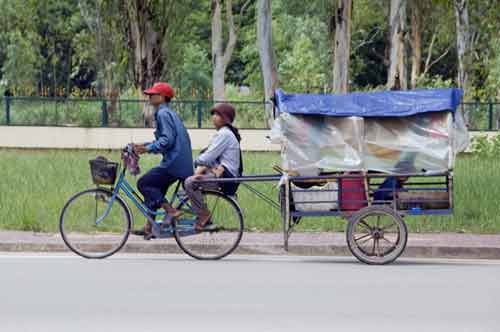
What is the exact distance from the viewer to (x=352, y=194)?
12.3 metres

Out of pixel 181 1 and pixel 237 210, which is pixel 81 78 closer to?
pixel 181 1

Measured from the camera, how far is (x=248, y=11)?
6819 centimetres

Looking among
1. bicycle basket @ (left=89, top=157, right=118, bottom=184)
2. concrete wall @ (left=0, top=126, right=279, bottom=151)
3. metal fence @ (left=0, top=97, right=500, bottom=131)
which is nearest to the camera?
bicycle basket @ (left=89, top=157, right=118, bottom=184)

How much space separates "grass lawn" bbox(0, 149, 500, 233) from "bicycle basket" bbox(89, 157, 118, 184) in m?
1.95

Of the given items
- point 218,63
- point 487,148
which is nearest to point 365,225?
point 487,148

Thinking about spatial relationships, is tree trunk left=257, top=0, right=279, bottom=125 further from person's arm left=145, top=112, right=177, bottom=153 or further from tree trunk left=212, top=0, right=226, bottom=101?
person's arm left=145, top=112, right=177, bottom=153

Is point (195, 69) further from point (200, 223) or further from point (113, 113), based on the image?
point (200, 223)

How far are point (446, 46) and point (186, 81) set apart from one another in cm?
1510

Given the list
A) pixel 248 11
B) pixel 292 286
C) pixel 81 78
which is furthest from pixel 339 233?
pixel 81 78

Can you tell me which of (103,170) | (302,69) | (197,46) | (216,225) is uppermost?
(197,46)

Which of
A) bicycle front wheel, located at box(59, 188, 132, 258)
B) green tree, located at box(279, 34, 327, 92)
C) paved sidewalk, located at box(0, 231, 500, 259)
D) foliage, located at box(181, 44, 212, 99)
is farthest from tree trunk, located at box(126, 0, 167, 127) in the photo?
foliage, located at box(181, 44, 212, 99)

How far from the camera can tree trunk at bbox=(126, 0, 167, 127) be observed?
128ft

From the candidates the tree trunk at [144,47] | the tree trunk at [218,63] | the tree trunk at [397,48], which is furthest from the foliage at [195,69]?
the tree trunk at [397,48]

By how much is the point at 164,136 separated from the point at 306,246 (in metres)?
2.09
